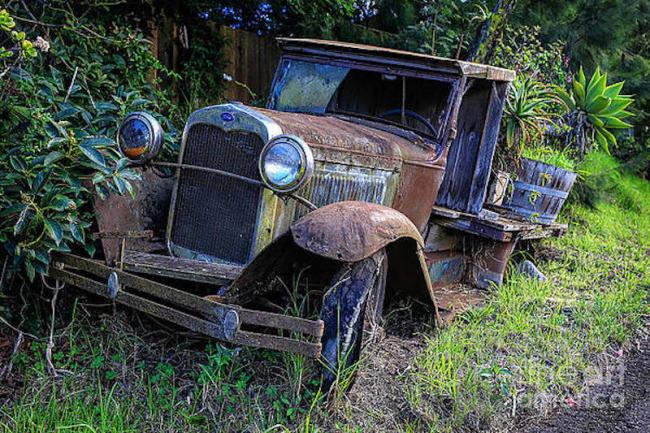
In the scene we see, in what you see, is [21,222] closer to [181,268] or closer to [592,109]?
[181,268]

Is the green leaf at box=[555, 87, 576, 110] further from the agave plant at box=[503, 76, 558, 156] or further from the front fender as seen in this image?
the front fender

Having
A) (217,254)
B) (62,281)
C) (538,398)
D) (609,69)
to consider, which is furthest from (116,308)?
(609,69)

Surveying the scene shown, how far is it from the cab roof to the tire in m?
1.66

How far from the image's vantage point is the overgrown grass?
3078mm

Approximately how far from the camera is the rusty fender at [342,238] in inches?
105

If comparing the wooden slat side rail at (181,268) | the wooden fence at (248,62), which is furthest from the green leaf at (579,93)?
the wooden slat side rail at (181,268)

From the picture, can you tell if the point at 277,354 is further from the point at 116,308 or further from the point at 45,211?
the point at 45,211

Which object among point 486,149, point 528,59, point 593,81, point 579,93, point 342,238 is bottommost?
point 342,238

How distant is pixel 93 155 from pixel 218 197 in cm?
64

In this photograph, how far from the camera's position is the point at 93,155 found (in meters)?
3.02

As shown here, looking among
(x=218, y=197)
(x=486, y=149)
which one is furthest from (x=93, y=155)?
(x=486, y=149)

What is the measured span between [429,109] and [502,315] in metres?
1.42

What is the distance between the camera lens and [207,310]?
8.86 feet

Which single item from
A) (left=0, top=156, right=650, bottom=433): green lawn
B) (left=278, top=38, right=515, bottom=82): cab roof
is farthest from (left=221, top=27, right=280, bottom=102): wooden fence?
(left=0, top=156, right=650, bottom=433): green lawn
